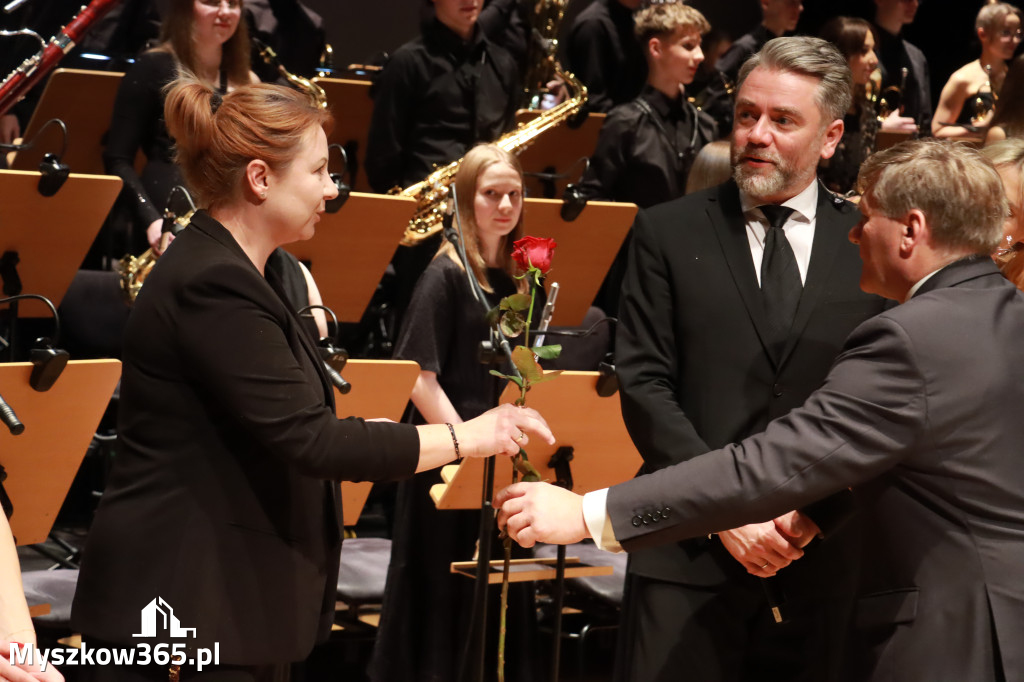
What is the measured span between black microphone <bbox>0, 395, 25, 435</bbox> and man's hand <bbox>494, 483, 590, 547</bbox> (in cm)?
105

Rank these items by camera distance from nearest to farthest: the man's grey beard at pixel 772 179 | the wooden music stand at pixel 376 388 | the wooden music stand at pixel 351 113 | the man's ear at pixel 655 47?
the man's grey beard at pixel 772 179 < the wooden music stand at pixel 376 388 < the man's ear at pixel 655 47 < the wooden music stand at pixel 351 113

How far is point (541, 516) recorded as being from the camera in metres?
2.00

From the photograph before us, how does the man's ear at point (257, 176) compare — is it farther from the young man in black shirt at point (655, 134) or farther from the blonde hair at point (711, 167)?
the young man in black shirt at point (655, 134)

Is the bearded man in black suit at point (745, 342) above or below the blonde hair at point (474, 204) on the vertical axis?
below

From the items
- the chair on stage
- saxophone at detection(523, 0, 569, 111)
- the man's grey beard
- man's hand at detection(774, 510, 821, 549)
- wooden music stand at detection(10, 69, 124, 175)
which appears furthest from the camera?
saxophone at detection(523, 0, 569, 111)

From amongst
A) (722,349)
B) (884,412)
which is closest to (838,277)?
(722,349)

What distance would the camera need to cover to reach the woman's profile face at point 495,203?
3.89m

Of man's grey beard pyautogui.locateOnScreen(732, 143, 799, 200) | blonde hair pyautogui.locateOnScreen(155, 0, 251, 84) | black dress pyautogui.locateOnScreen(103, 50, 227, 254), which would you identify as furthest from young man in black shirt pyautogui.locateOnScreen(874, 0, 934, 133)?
man's grey beard pyautogui.locateOnScreen(732, 143, 799, 200)

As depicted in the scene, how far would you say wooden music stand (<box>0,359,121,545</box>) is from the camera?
274cm

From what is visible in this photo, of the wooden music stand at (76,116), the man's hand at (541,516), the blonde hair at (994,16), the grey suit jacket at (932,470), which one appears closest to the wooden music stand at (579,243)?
the wooden music stand at (76,116)

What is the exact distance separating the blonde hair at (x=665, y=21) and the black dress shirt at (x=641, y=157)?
0.25m

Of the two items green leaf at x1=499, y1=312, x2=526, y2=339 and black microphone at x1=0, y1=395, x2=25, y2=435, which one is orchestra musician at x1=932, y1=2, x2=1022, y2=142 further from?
black microphone at x1=0, y1=395, x2=25, y2=435

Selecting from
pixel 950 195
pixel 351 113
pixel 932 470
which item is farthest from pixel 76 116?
pixel 932 470

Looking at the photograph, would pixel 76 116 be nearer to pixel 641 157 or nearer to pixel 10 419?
pixel 641 157
